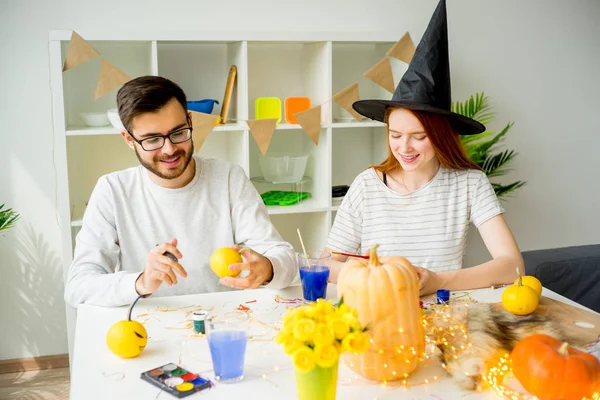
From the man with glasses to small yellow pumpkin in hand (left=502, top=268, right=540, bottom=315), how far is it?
25.2 inches

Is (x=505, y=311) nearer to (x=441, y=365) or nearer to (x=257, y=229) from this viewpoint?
(x=441, y=365)

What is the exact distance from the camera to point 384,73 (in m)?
3.24

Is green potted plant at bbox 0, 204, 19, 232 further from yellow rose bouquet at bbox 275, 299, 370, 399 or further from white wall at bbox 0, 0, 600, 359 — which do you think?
yellow rose bouquet at bbox 275, 299, 370, 399

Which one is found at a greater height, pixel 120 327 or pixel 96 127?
pixel 96 127

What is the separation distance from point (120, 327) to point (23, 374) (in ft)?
7.34

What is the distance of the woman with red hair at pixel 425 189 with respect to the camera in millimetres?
2168

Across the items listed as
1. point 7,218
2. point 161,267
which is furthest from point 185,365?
point 7,218

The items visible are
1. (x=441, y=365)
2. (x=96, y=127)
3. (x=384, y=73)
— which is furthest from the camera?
(x=384, y=73)

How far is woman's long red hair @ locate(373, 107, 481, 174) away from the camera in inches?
86.4

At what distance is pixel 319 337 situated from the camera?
1129mm

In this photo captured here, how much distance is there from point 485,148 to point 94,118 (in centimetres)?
197

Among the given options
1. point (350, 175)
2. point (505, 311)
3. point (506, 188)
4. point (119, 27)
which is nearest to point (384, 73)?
point (350, 175)

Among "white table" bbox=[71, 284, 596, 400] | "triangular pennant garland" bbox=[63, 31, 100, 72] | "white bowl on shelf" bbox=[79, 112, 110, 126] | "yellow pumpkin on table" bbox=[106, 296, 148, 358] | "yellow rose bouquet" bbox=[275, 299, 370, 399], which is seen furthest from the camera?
"white bowl on shelf" bbox=[79, 112, 110, 126]

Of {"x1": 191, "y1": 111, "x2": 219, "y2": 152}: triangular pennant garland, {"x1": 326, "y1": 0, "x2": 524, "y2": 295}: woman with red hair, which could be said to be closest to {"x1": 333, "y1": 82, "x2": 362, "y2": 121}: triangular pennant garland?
{"x1": 191, "y1": 111, "x2": 219, "y2": 152}: triangular pennant garland
